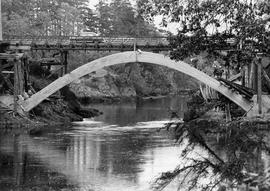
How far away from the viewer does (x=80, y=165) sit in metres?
22.1

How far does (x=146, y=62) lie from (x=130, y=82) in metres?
45.0

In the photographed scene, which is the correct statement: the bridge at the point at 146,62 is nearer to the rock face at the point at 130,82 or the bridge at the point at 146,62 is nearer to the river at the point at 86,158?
the river at the point at 86,158

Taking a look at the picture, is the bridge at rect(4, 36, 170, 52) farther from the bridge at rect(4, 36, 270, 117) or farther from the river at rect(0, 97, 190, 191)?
the river at rect(0, 97, 190, 191)

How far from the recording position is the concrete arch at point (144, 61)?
34.2m

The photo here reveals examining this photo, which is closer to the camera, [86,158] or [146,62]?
[86,158]

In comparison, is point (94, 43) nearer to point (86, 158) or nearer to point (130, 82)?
point (86, 158)

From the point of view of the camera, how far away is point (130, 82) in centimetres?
8175

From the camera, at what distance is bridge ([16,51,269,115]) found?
111ft

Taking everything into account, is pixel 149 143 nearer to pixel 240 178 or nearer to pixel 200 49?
pixel 200 49

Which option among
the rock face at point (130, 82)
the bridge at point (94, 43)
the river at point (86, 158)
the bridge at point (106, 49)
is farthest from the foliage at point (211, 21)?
the rock face at point (130, 82)

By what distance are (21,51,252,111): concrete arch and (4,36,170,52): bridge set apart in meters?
0.59

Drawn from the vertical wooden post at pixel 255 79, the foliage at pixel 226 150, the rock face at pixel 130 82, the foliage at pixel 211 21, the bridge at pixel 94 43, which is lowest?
the rock face at pixel 130 82

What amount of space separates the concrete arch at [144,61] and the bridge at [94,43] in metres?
0.59

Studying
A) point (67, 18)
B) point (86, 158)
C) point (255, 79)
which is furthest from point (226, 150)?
point (67, 18)
